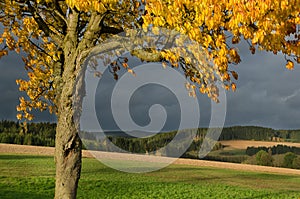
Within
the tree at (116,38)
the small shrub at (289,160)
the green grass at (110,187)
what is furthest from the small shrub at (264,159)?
the tree at (116,38)

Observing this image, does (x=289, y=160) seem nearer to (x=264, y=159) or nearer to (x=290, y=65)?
(x=264, y=159)

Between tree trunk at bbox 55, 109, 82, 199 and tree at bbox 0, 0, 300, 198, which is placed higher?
tree at bbox 0, 0, 300, 198

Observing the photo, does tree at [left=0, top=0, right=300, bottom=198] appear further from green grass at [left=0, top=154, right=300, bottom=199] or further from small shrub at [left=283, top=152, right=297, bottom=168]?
small shrub at [left=283, top=152, right=297, bottom=168]

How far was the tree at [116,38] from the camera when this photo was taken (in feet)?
31.2

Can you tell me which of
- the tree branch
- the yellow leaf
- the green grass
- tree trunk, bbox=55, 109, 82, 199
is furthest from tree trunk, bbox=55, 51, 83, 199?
the green grass

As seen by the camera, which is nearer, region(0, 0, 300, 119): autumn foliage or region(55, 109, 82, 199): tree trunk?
region(0, 0, 300, 119): autumn foliage

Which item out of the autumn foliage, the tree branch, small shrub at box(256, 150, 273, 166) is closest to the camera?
the autumn foliage

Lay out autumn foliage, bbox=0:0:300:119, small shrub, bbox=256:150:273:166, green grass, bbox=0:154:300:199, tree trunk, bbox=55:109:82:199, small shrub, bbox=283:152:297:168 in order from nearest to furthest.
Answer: autumn foliage, bbox=0:0:300:119, tree trunk, bbox=55:109:82:199, green grass, bbox=0:154:300:199, small shrub, bbox=256:150:273:166, small shrub, bbox=283:152:297:168

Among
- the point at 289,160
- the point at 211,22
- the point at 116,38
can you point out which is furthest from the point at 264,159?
the point at 211,22

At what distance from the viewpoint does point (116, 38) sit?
14109 mm

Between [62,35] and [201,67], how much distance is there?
7556 millimetres

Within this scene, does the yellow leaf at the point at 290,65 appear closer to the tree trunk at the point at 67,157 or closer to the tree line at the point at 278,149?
the tree trunk at the point at 67,157

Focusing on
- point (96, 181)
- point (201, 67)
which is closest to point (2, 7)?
point (201, 67)

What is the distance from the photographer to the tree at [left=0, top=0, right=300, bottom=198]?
9516 millimetres
